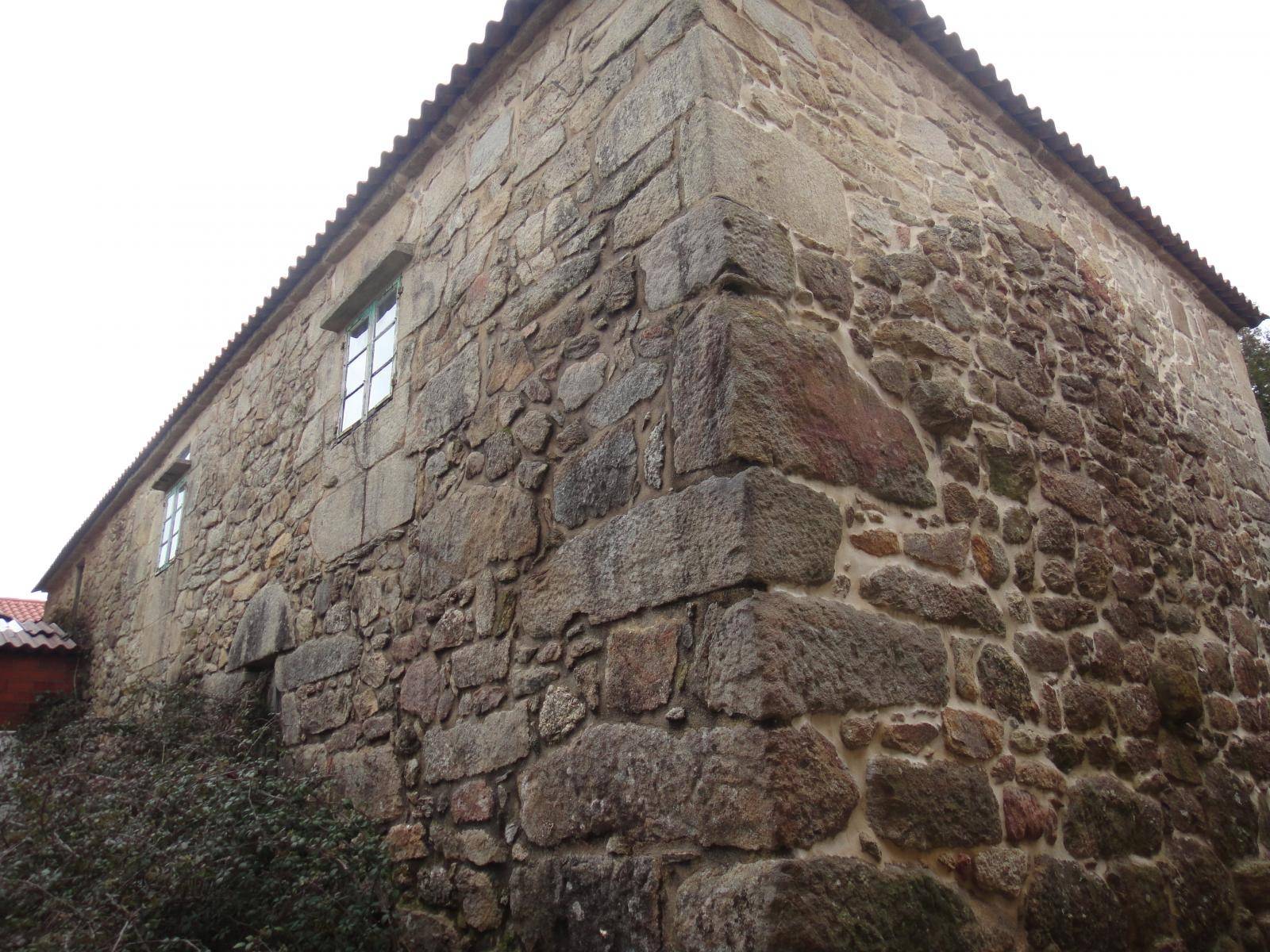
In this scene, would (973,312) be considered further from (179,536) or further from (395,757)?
(179,536)

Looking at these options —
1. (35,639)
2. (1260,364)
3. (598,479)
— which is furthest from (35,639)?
(1260,364)

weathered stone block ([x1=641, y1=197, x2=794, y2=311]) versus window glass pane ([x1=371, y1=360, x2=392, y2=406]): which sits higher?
window glass pane ([x1=371, y1=360, x2=392, y2=406])

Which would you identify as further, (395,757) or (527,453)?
(395,757)

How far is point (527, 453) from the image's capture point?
3279mm

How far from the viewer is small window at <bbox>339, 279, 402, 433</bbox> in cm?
466

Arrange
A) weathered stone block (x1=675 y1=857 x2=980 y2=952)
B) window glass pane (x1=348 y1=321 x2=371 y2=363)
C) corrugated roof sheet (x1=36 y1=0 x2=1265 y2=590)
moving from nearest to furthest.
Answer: weathered stone block (x1=675 y1=857 x2=980 y2=952), corrugated roof sheet (x1=36 y1=0 x2=1265 y2=590), window glass pane (x1=348 y1=321 x2=371 y2=363)

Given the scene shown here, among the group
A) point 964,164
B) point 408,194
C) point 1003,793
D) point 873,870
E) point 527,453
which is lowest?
point 873,870

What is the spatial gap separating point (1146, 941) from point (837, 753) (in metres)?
1.40

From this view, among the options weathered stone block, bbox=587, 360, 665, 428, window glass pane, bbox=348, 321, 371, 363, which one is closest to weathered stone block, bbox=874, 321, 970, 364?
weathered stone block, bbox=587, 360, 665, 428

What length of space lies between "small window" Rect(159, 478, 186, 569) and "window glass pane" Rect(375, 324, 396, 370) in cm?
328

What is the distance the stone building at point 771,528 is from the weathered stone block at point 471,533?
0.02 meters

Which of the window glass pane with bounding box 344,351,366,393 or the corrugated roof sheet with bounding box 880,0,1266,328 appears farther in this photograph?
the window glass pane with bounding box 344,351,366,393

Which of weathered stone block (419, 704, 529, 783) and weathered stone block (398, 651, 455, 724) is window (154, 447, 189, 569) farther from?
weathered stone block (419, 704, 529, 783)

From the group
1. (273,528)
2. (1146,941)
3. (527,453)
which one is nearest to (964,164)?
(527,453)
